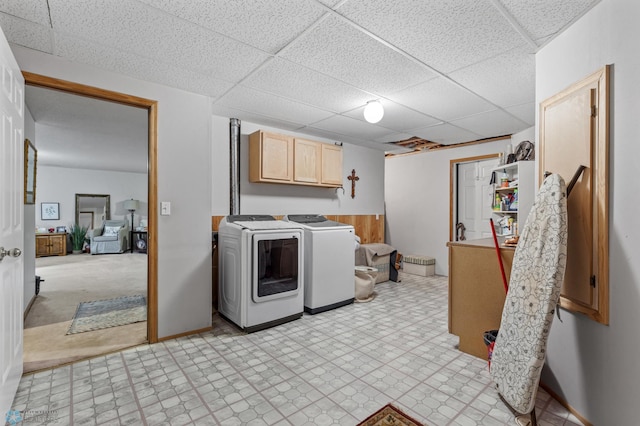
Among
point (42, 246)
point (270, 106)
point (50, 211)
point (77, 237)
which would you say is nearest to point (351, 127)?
point (270, 106)

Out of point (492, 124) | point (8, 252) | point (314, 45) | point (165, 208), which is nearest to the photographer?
point (8, 252)

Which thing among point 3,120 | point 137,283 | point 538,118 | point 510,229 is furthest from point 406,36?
point 137,283

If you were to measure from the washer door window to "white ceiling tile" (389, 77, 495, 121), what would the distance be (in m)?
1.78

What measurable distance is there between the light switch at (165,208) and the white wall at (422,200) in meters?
4.31

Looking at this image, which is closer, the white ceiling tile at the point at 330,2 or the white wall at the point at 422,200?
the white ceiling tile at the point at 330,2

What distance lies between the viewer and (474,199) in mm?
5094

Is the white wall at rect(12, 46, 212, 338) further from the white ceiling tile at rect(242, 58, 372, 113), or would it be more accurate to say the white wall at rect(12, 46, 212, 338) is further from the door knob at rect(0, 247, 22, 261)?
the door knob at rect(0, 247, 22, 261)

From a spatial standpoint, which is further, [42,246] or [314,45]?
[42,246]

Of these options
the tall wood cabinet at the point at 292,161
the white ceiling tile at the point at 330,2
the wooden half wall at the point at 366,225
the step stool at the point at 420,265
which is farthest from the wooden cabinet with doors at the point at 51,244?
the white ceiling tile at the point at 330,2

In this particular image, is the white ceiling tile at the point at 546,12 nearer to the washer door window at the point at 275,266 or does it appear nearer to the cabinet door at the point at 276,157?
the washer door window at the point at 275,266

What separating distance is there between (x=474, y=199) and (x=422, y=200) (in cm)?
88

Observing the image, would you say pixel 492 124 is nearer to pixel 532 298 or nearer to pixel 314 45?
pixel 314 45

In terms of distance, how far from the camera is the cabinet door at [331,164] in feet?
14.1

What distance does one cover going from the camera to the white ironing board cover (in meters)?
1.50
